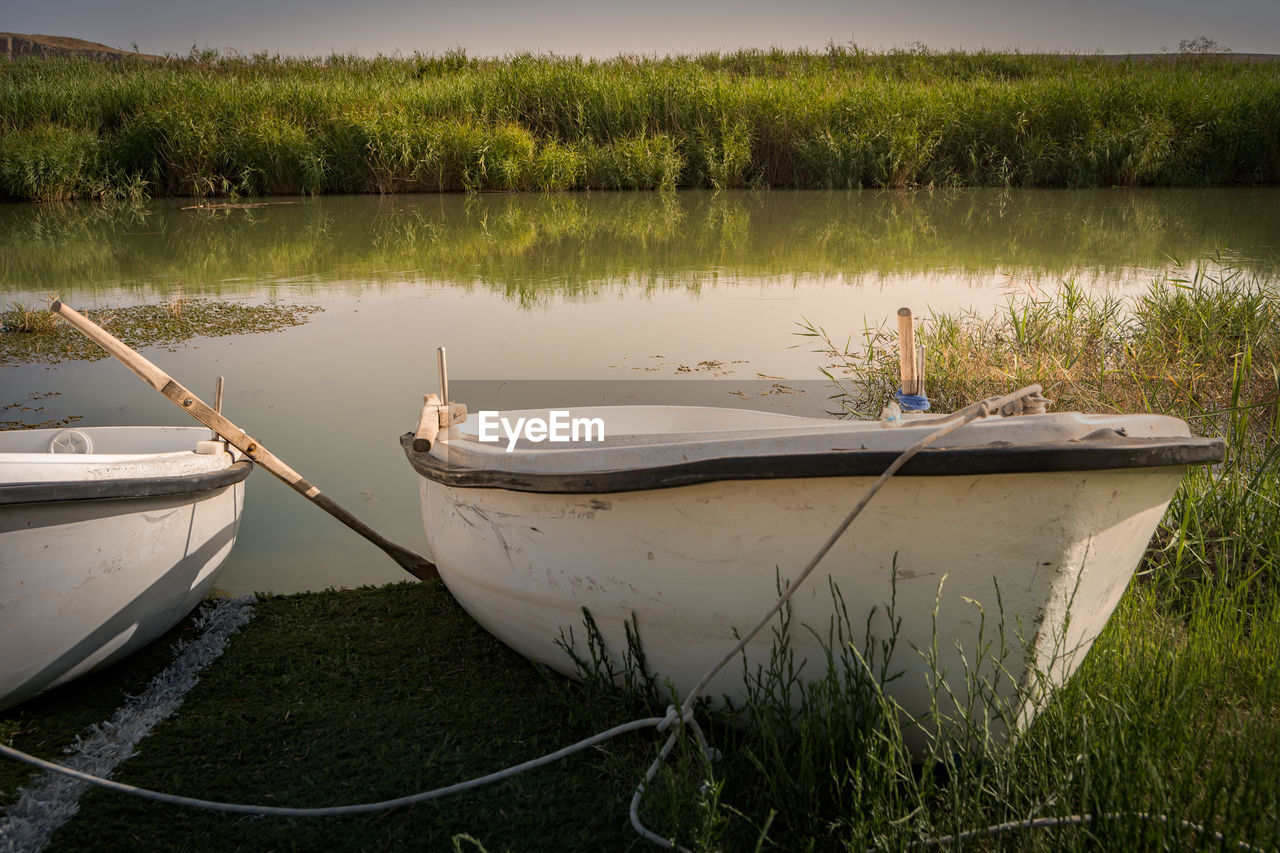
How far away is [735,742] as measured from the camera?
227 centimetres

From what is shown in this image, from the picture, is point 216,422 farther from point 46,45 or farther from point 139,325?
point 46,45

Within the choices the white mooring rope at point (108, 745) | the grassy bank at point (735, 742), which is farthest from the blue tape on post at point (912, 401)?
the white mooring rope at point (108, 745)

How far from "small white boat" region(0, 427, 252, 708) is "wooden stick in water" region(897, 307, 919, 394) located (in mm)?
1999

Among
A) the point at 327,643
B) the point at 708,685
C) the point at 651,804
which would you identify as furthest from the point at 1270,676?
the point at 327,643

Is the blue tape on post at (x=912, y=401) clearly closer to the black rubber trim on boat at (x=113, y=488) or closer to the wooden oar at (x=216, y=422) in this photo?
the wooden oar at (x=216, y=422)

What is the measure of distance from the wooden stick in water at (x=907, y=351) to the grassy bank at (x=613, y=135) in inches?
472

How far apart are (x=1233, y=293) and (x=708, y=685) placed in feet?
14.6

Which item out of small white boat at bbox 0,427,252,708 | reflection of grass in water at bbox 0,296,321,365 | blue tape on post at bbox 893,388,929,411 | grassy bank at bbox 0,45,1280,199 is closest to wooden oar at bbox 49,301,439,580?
small white boat at bbox 0,427,252,708

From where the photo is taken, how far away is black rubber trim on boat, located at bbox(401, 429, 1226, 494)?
5.69 feet

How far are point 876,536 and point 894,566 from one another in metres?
0.07

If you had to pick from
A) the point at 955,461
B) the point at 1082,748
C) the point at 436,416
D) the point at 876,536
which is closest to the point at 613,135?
the point at 436,416

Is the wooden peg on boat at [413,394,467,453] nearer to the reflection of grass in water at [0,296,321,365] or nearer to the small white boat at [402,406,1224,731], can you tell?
the small white boat at [402,406,1224,731]

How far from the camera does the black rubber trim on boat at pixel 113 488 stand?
230 cm

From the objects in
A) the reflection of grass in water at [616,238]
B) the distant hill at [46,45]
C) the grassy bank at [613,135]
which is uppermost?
the distant hill at [46,45]
